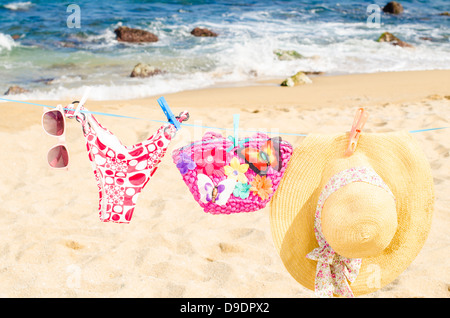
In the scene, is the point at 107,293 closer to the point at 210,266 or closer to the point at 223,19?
the point at 210,266

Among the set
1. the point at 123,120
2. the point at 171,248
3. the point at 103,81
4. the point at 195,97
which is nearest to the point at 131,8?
the point at 103,81

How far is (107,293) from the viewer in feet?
9.73

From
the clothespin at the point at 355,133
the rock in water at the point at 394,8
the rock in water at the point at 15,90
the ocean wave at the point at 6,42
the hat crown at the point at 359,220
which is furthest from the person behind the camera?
the rock in water at the point at 394,8

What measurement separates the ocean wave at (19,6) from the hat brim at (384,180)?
1642cm

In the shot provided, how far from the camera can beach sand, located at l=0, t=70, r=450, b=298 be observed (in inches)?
119

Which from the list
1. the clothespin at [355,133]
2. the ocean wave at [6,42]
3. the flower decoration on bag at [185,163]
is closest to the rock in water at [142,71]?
the ocean wave at [6,42]

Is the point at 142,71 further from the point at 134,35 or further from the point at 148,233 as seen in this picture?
the point at 148,233

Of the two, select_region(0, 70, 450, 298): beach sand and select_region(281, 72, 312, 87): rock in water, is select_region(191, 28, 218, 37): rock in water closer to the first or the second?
select_region(281, 72, 312, 87): rock in water

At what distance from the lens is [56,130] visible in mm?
2619

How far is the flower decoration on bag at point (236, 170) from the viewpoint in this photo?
2424mm

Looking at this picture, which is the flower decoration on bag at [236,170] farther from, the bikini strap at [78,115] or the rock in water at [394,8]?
the rock in water at [394,8]

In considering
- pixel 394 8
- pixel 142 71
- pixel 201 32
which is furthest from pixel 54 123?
pixel 394 8

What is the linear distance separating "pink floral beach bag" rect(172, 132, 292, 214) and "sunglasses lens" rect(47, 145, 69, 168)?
0.69 metres

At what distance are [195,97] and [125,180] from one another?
5.34 m
